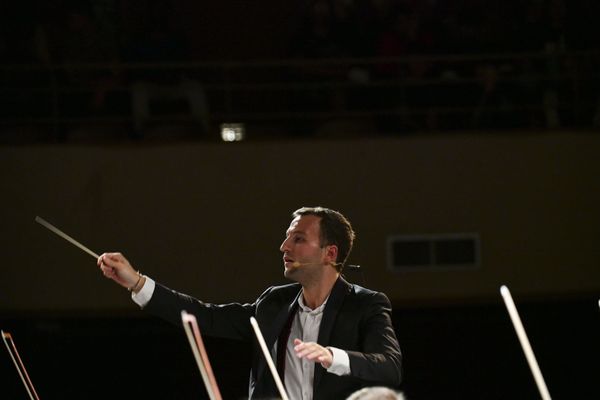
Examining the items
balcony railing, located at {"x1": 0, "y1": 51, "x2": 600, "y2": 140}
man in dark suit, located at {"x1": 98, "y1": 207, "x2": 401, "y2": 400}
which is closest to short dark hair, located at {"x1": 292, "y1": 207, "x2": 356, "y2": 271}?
man in dark suit, located at {"x1": 98, "y1": 207, "x2": 401, "y2": 400}

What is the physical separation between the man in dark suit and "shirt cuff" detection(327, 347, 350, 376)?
0.50ft

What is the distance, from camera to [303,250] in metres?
3.15

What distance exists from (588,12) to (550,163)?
924 millimetres

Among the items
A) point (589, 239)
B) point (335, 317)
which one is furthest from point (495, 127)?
point (335, 317)

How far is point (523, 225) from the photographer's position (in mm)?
7113

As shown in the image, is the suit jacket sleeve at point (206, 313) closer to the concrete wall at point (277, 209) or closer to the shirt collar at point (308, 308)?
the shirt collar at point (308, 308)

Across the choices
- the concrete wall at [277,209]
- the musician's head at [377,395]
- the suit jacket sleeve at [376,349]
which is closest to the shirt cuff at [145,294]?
the suit jacket sleeve at [376,349]

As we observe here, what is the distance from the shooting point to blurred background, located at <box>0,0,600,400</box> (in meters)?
6.85

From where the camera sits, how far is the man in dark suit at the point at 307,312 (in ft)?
9.91

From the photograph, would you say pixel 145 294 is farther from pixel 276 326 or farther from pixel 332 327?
pixel 332 327

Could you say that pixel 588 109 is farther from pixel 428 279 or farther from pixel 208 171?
pixel 208 171

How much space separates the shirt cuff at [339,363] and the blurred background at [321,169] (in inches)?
156

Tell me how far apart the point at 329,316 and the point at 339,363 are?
35 centimetres

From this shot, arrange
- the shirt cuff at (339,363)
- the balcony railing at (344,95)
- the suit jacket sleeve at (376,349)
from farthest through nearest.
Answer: the balcony railing at (344,95), the suit jacket sleeve at (376,349), the shirt cuff at (339,363)
